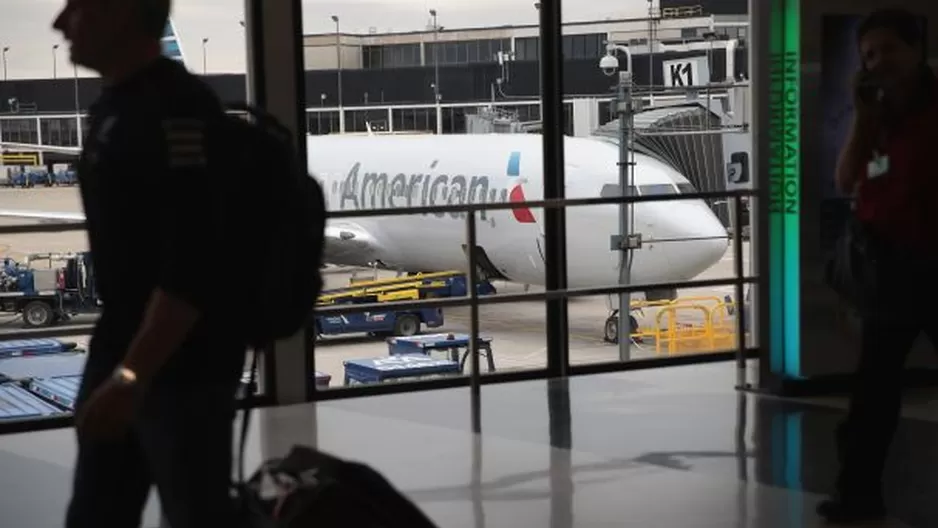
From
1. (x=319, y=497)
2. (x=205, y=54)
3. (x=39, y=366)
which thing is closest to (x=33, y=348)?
(x=39, y=366)

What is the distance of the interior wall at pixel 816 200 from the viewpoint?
4746 mm

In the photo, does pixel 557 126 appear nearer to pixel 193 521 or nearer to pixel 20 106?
pixel 20 106

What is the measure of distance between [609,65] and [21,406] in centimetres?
324

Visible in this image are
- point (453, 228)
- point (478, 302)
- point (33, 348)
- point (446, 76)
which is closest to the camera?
point (478, 302)

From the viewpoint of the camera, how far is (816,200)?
15.9 ft

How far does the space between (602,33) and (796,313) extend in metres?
1.94

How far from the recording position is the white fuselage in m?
7.74

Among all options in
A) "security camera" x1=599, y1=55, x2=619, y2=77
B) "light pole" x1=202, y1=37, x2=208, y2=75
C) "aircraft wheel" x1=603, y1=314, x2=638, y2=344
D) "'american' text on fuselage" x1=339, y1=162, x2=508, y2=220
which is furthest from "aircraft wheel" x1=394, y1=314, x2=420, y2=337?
"light pole" x1=202, y1=37, x2=208, y2=75

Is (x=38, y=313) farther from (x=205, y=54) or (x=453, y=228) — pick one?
(x=453, y=228)

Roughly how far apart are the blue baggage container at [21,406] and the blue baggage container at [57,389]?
0.04 metres

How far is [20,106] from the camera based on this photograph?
18.6 ft

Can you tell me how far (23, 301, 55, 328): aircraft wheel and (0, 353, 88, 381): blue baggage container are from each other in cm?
24

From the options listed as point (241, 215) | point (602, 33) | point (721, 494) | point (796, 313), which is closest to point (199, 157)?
point (241, 215)

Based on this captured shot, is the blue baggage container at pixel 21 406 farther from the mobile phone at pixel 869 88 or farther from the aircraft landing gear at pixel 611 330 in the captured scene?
the mobile phone at pixel 869 88
